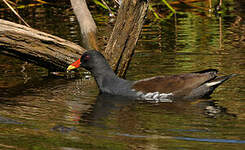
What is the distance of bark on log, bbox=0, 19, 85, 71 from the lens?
8703mm

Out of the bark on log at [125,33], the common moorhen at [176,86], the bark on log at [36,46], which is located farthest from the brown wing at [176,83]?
the bark on log at [36,46]

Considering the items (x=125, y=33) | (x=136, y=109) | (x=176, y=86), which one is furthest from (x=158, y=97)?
(x=125, y=33)

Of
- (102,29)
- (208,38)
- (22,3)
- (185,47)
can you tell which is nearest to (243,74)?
(185,47)

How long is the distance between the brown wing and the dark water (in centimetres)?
26

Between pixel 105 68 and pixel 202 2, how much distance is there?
10472 millimetres

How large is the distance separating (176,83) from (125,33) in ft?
4.57

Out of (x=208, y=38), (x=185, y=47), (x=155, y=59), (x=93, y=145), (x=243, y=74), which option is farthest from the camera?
(x=208, y=38)

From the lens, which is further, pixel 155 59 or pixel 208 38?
pixel 208 38

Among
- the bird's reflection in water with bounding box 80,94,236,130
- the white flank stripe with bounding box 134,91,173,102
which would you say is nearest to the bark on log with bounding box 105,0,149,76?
the bird's reflection in water with bounding box 80,94,236,130

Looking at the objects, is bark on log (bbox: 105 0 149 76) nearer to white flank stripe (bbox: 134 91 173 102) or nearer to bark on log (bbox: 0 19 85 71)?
bark on log (bbox: 0 19 85 71)

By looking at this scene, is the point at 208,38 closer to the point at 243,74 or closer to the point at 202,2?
the point at 243,74

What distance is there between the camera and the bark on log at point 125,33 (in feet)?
27.5

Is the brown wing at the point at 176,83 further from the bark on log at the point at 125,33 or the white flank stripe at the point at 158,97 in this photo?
the bark on log at the point at 125,33

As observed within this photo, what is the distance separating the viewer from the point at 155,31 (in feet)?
45.8
